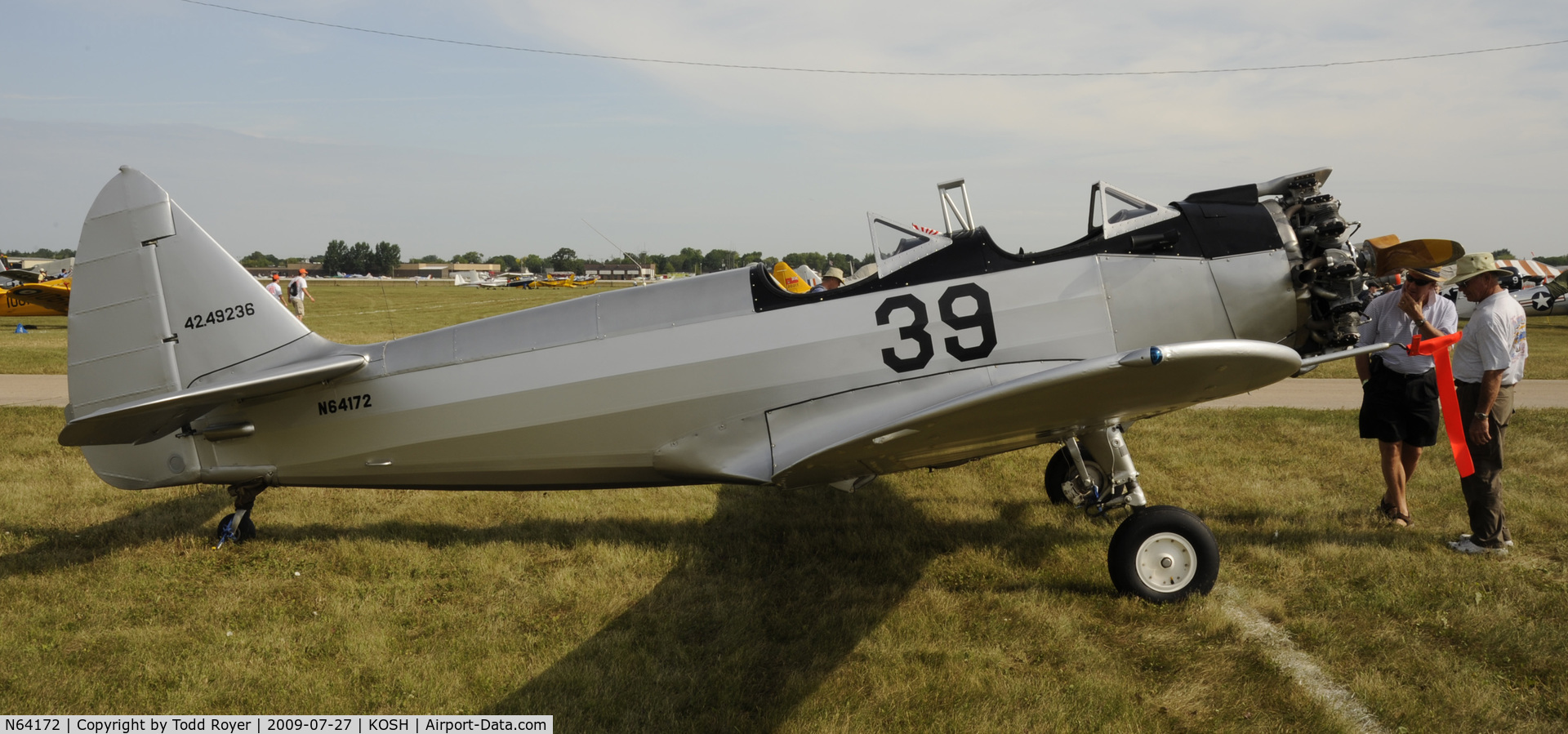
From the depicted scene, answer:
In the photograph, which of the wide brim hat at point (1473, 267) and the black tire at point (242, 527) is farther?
the black tire at point (242, 527)

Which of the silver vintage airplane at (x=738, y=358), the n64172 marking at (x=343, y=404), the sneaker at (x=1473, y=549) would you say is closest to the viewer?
the silver vintage airplane at (x=738, y=358)

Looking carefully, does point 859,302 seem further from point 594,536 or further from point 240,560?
point 240,560

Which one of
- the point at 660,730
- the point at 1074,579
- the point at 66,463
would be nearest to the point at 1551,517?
the point at 1074,579

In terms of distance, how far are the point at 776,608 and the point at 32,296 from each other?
76.0 feet

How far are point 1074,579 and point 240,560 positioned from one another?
5151mm

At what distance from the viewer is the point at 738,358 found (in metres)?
4.67

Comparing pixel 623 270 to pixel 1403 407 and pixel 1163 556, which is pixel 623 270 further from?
pixel 1163 556

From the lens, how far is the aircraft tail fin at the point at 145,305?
5.18 m

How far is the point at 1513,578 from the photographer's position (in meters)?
4.74

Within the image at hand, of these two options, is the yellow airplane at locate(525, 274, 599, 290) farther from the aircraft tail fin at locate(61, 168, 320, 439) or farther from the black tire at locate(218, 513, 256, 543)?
the aircraft tail fin at locate(61, 168, 320, 439)

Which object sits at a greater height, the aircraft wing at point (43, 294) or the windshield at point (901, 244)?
the aircraft wing at point (43, 294)

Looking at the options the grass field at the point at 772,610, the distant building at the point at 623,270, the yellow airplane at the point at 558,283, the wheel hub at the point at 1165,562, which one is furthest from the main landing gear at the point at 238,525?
the yellow airplane at the point at 558,283

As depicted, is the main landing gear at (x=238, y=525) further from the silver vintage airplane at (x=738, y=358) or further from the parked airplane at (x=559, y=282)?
the parked airplane at (x=559, y=282)

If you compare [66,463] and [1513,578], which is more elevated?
[66,463]
